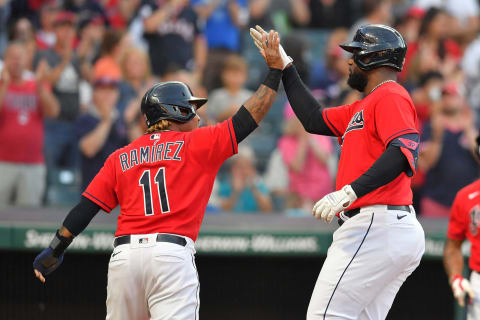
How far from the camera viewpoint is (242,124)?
3936 millimetres

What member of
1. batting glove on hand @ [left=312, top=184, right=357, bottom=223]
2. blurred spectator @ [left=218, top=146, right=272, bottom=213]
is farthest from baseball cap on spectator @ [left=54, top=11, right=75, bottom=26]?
batting glove on hand @ [left=312, top=184, right=357, bottom=223]

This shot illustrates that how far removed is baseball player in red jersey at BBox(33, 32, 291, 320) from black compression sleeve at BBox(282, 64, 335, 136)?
284 millimetres

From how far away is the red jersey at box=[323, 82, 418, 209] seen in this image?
3.64 meters

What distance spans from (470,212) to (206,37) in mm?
5272

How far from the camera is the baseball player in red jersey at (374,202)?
11.6ft

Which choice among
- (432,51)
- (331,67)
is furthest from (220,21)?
(432,51)

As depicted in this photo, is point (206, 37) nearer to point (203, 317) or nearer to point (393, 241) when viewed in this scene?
point (203, 317)

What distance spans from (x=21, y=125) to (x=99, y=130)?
2.87 feet

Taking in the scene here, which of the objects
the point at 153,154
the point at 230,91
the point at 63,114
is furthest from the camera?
the point at 230,91

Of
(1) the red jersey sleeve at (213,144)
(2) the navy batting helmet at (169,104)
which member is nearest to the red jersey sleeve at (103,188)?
(2) the navy batting helmet at (169,104)

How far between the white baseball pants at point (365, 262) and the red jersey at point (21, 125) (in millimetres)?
4324

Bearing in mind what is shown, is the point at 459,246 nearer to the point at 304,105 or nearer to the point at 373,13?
the point at 304,105

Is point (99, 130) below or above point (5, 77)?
below

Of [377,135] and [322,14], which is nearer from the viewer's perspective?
[377,135]
